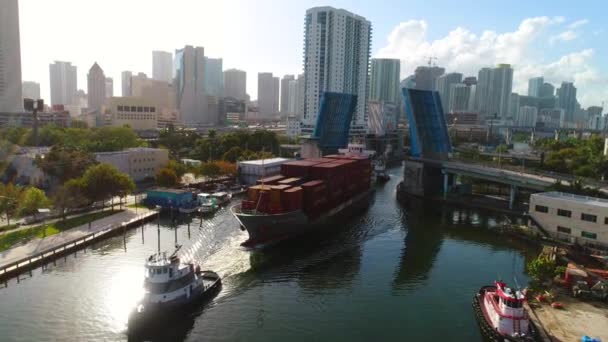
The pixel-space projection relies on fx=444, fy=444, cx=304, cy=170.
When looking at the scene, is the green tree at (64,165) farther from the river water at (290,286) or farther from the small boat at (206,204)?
the river water at (290,286)

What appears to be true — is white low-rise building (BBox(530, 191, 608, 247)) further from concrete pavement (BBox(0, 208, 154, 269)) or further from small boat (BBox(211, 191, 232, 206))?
concrete pavement (BBox(0, 208, 154, 269))

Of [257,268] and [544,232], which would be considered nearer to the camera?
[257,268]

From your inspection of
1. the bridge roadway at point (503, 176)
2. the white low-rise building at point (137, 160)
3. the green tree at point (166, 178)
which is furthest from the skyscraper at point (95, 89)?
the bridge roadway at point (503, 176)

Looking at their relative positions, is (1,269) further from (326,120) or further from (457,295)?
(326,120)

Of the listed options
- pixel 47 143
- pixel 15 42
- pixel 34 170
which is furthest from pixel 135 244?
pixel 15 42

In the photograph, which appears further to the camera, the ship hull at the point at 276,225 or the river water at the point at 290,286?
the ship hull at the point at 276,225

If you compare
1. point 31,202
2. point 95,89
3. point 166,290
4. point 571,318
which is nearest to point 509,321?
point 571,318

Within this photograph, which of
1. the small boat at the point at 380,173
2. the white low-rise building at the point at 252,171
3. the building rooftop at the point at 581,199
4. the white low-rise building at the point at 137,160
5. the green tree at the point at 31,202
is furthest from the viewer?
the small boat at the point at 380,173
